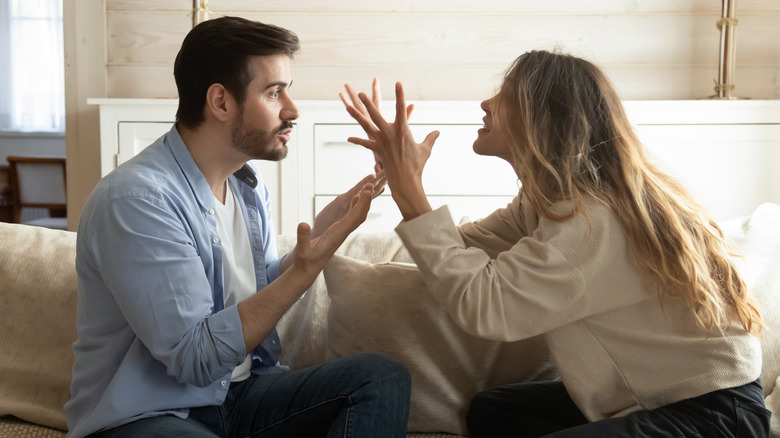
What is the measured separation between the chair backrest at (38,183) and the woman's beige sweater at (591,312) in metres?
4.55

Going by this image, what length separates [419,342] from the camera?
1.53 meters

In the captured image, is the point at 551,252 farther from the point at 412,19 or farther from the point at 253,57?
the point at 412,19

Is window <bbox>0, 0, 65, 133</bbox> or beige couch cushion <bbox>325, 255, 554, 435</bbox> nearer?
beige couch cushion <bbox>325, 255, 554, 435</bbox>

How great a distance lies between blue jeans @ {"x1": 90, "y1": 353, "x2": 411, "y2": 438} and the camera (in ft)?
4.36

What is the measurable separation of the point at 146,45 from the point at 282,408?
2253mm

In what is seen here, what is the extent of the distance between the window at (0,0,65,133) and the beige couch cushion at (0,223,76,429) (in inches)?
243

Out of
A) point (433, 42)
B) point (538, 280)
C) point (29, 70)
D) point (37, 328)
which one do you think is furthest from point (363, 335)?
point (29, 70)

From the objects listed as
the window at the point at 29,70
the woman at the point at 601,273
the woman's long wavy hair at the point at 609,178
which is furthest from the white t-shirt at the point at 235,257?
the window at the point at 29,70

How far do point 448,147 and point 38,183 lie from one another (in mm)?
3569

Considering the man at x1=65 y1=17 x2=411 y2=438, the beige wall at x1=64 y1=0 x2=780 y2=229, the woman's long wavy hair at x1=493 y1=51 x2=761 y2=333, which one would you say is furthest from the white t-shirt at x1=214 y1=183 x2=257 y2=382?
the beige wall at x1=64 y1=0 x2=780 y2=229

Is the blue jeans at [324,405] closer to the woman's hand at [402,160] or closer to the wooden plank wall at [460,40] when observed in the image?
the woman's hand at [402,160]

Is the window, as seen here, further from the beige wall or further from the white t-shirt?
the white t-shirt

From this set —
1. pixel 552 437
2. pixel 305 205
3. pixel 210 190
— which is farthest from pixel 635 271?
pixel 305 205

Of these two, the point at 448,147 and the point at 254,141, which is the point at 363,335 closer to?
the point at 254,141
